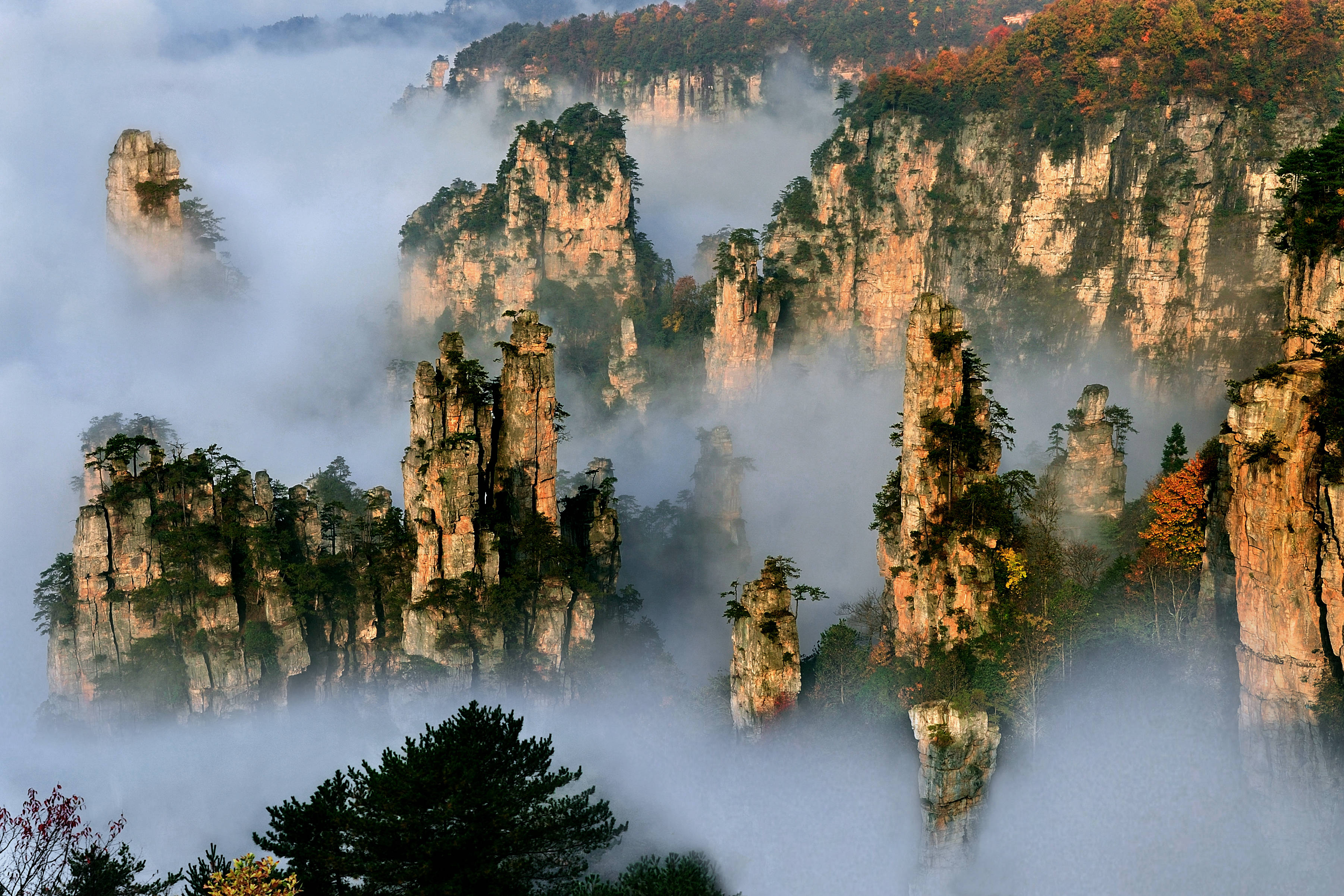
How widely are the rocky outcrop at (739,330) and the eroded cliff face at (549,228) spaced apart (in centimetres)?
1356

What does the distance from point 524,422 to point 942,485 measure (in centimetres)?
1914

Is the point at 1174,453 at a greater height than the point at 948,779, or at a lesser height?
greater

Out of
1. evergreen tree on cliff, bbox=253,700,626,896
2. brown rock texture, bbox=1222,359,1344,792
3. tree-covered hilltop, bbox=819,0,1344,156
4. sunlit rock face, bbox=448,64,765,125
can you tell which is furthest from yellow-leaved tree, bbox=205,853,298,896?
sunlit rock face, bbox=448,64,765,125

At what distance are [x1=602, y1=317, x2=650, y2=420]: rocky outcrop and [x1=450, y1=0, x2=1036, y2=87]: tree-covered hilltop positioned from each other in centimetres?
3747

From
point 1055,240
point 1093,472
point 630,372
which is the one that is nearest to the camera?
point 1093,472

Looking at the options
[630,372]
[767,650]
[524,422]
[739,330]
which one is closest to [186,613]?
[524,422]

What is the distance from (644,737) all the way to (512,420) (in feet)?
49.4

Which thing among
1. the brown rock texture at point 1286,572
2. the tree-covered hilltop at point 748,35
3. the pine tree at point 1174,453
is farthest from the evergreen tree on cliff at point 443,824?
the tree-covered hilltop at point 748,35

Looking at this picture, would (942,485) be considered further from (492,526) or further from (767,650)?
(492,526)

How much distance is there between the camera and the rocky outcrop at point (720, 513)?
86062 mm

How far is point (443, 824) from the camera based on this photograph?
122 ft

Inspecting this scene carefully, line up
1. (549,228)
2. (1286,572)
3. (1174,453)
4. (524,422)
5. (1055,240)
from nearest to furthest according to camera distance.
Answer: (1286,572) → (524,422) → (1174,453) → (1055,240) → (549,228)

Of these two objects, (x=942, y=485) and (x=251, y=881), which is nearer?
(x=251, y=881)

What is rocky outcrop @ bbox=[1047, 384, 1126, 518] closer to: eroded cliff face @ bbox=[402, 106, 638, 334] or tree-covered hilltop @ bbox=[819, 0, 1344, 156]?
tree-covered hilltop @ bbox=[819, 0, 1344, 156]
